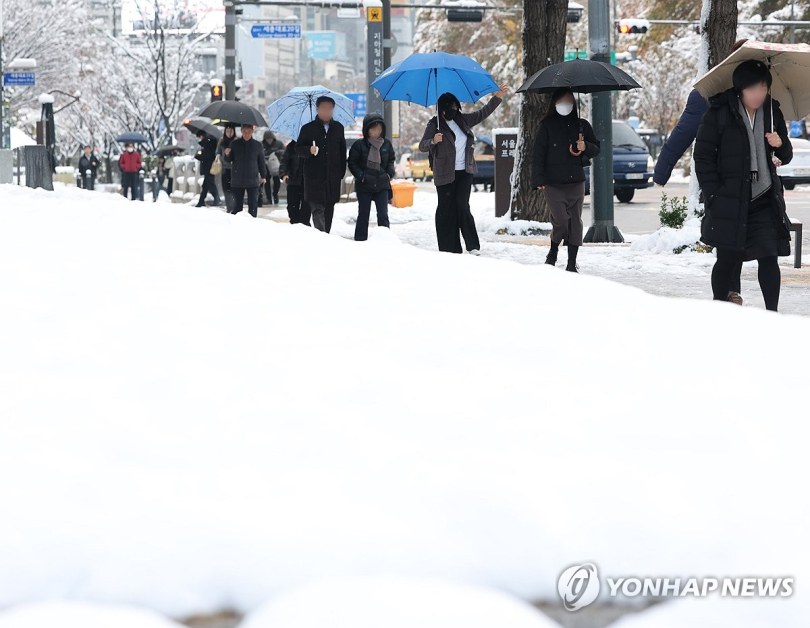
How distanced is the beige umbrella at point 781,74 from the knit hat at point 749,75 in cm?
17

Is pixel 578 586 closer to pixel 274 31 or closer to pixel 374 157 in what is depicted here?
pixel 374 157

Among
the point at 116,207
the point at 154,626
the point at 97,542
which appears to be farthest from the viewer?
the point at 116,207

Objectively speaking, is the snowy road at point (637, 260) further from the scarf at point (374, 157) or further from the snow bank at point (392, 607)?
the snow bank at point (392, 607)

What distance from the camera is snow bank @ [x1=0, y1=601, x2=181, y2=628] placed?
104 inches

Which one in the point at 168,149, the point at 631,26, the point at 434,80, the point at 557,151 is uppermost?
the point at 631,26

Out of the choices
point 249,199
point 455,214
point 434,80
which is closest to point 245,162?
point 249,199

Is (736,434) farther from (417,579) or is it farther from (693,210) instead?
(693,210)

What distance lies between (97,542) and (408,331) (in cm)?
143

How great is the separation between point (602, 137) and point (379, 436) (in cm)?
1353

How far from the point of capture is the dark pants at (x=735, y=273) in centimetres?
820

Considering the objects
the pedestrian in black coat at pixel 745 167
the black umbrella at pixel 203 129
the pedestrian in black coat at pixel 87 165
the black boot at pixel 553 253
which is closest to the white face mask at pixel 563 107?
the black boot at pixel 553 253

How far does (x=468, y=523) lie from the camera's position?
Result: 295 cm

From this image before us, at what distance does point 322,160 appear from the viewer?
14.5 meters

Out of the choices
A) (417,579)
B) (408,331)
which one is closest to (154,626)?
(417,579)
